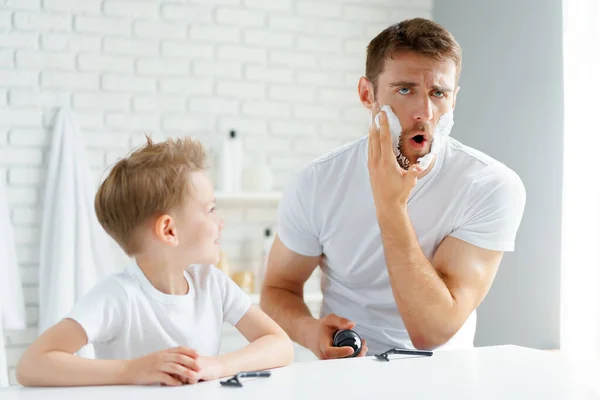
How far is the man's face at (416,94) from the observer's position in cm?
158

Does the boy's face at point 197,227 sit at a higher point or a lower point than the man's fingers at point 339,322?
higher

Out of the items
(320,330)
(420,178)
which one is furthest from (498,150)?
(320,330)

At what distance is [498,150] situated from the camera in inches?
110

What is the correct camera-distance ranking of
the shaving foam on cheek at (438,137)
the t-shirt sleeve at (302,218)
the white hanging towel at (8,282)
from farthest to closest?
1. the white hanging towel at (8,282)
2. the t-shirt sleeve at (302,218)
3. the shaving foam on cheek at (438,137)

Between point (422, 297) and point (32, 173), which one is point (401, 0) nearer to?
point (32, 173)

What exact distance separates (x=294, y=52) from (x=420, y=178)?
1547 millimetres

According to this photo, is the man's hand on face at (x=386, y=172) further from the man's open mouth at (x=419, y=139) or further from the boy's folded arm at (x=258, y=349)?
the boy's folded arm at (x=258, y=349)

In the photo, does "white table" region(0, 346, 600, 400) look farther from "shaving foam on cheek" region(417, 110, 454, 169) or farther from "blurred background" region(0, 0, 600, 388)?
"blurred background" region(0, 0, 600, 388)

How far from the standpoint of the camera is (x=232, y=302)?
1329 millimetres

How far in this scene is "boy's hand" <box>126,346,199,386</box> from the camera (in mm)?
980

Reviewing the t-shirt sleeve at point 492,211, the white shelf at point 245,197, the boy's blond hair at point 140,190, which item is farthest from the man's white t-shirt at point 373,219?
the white shelf at point 245,197

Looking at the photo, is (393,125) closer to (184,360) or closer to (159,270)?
(159,270)

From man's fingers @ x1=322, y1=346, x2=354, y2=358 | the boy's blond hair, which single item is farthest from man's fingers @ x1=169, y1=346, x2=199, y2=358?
man's fingers @ x1=322, y1=346, x2=354, y2=358

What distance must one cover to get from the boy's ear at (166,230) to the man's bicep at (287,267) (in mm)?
574
